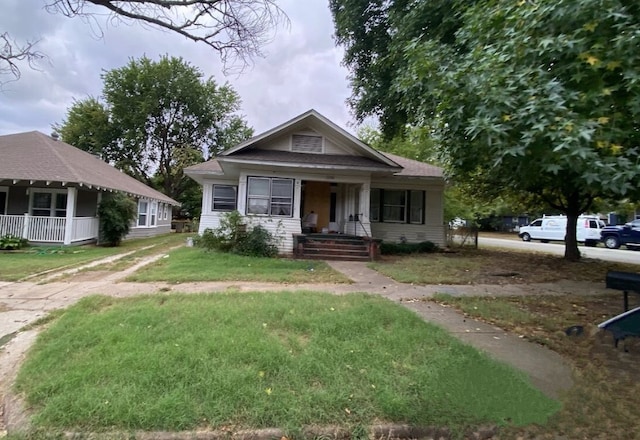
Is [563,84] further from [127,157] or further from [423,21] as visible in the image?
[127,157]

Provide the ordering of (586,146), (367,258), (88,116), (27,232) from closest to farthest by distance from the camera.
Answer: (586,146)
(367,258)
(27,232)
(88,116)

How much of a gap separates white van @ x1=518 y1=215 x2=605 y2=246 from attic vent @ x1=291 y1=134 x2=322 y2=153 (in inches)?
717

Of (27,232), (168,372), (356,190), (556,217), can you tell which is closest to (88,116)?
(27,232)

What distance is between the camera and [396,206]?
16.7m

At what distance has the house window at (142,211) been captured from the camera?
73.4ft

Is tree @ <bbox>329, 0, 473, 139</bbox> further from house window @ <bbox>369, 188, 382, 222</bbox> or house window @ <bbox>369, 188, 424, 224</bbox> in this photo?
house window @ <bbox>369, 188, 424, 224</bbox>

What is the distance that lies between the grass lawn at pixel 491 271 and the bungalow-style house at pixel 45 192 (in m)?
12.2

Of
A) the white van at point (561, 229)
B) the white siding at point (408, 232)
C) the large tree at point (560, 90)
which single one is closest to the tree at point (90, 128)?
the white siding at point (408, 232)

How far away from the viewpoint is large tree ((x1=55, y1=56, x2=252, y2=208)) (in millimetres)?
33875

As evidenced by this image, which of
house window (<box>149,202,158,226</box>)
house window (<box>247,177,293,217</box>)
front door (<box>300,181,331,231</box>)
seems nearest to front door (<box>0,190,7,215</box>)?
house window (<box>149,202,158,226</box>)

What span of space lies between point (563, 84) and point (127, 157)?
3882 centimetres

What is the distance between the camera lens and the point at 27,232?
14414 millimetres

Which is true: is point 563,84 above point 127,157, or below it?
below

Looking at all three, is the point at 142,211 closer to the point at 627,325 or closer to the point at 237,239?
the point at 237,239
